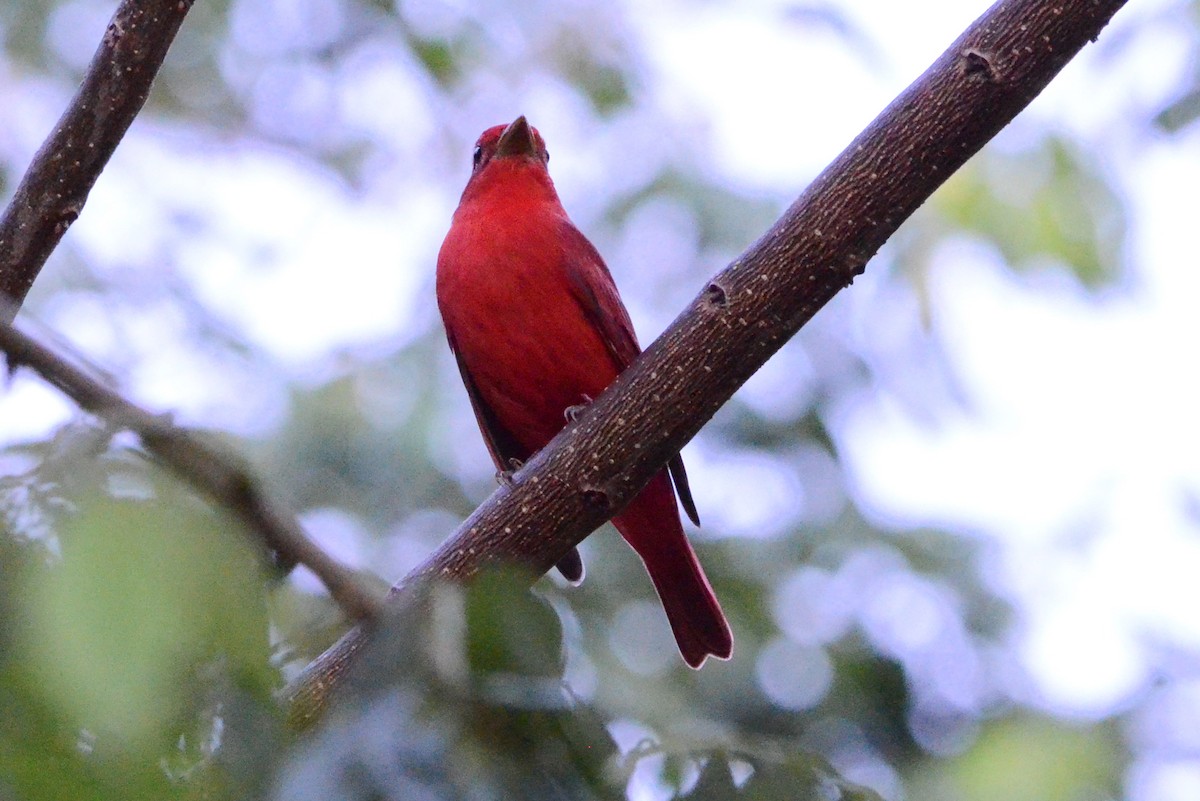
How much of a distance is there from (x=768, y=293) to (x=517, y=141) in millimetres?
2197

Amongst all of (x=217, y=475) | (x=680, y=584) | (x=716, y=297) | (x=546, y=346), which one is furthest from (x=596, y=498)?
(x=217, y=475)

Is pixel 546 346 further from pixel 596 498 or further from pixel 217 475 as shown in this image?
pixel 217 475

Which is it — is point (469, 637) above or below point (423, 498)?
below

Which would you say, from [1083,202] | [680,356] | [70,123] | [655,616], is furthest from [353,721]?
[1083,202]

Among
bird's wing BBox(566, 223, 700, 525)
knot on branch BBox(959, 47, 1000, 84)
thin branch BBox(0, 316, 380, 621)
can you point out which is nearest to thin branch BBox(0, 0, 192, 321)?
bird's wing BBox(566, 223, 700, 525)

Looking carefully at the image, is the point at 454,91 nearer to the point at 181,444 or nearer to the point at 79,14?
the point at 79,14

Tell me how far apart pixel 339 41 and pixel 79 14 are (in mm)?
1434

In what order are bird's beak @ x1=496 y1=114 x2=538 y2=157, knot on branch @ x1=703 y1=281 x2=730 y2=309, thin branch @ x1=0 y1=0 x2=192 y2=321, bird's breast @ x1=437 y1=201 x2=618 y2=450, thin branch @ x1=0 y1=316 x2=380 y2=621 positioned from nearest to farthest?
thin branch @ x1=0 y1=316 x2=380 y2=621 < knot on branch @ x1=703 y1=281 x2=730 y2=309 < thin branch @ x1=0 y1=0 x2=192 y2=321 < bird's breast @ x1=437 y1=201 x2=618 y2=450 < bird's beak @ x1=496 y1=114 x2=538 y2=157

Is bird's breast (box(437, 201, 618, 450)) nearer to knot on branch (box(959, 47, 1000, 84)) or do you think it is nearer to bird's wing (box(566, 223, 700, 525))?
bird's wing (box(566, 223, 700, 525))

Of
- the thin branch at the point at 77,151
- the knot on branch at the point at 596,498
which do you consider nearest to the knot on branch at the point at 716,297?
the knot on branch at the point at 596,498

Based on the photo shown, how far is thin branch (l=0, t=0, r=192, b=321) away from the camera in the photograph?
276cm

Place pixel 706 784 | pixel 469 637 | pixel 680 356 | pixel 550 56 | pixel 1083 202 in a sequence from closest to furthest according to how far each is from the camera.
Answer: pixel 469 637
pixel 706 784
pixel 680 356
pixel 1083 202
pixel 550 56

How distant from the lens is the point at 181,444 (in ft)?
3.46

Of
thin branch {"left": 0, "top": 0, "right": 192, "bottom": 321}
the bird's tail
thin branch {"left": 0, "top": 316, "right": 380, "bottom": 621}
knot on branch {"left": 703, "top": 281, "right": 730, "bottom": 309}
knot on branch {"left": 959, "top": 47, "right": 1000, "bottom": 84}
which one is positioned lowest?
thin branch {"left": 0, "top": 316, "right": 380, "bottom": 621}
